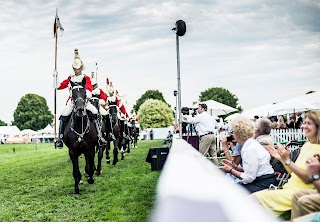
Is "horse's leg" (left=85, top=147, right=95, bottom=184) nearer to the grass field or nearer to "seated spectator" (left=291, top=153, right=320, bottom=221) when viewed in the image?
the grass field

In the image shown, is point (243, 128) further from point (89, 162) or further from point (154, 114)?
point (154, 114)

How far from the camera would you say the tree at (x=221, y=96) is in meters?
98.1

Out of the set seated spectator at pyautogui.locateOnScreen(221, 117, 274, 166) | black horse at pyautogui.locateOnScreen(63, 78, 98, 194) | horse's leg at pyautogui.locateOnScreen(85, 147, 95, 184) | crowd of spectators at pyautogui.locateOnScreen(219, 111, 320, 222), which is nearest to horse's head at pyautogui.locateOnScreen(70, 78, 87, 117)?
black horse at pyautogui.locateOnScreen(63, 78, 98, 194)

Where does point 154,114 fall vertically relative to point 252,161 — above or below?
above

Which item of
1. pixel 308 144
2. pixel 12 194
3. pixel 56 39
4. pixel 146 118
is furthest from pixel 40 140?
pixel 308 144

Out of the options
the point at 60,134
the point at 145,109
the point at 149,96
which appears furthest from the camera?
the point at 149,96

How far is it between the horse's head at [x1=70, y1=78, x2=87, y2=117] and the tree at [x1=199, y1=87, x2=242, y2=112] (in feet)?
283

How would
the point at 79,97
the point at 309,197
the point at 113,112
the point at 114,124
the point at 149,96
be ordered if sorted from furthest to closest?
the point at 149,96 → the point at 114,124 → the point at 113,112 → the point at 79,97 → the point at 309,197

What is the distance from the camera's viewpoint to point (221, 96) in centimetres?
9844

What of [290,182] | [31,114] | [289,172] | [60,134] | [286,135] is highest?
[31,114]

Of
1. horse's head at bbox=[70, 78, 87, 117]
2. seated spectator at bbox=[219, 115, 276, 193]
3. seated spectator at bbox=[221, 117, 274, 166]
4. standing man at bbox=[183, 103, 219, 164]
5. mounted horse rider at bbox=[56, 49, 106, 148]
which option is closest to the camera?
seated spectator at bbox=[219, 115, 276, 193]

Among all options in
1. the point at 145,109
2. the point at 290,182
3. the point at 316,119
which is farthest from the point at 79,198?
the point at 145,109

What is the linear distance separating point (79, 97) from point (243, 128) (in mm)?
6152

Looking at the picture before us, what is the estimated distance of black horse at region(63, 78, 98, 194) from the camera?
11.3m
